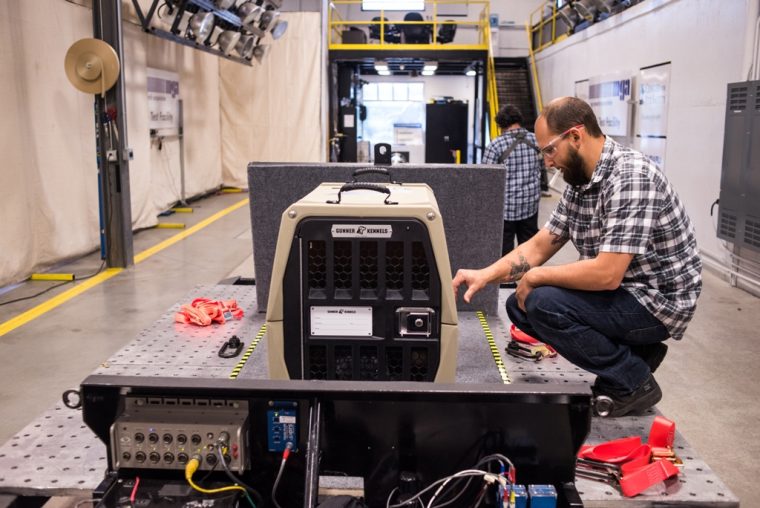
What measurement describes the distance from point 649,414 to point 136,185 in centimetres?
698

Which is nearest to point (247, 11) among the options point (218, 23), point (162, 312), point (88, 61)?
point (218, 23)

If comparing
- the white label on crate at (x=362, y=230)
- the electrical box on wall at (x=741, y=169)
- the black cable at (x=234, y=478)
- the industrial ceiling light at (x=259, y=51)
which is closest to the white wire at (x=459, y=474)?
the black cable at (x=234, y=478)

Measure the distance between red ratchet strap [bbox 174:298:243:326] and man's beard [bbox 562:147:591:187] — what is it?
1.91m

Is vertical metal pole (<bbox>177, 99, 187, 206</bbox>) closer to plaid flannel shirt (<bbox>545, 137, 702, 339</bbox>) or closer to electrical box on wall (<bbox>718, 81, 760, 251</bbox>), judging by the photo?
electrical box on wall (<bbox>718, 81, 760, 251</bbox>)

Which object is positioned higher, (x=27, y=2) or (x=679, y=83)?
(x=27, y=2)

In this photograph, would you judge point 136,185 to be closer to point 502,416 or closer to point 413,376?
point 413,376

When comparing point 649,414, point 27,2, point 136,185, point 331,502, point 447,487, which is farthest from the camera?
point 136,185

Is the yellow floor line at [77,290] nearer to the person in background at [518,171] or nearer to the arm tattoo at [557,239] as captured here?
the person in background at [518,171]

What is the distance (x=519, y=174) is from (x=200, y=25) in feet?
16.4

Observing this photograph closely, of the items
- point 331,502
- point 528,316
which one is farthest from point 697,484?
point 331,502

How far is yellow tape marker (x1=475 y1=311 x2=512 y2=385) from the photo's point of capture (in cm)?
283

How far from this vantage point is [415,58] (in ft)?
43.4

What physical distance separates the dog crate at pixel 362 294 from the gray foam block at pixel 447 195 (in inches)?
55.4

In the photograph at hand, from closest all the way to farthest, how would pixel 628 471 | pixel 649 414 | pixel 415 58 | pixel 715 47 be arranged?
pixel 628 471
pixel 649 414
pixel 715 47
pixel 415 58
